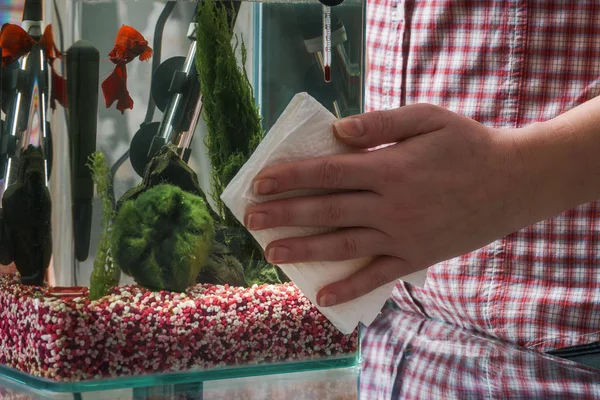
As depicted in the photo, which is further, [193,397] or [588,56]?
[588,56]

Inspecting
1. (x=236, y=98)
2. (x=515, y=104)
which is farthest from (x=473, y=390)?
(x=515, y=104)

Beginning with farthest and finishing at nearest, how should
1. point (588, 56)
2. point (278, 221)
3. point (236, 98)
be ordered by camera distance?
point (588, 56) < point (236, 98) < point (278, 221)

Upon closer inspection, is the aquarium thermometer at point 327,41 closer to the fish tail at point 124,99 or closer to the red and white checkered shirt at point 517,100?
the fish tail at point 124,99

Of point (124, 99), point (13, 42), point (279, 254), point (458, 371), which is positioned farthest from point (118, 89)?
point (458, 371)

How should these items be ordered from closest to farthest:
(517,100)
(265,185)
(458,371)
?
(265,185), (458,371), (517,100)

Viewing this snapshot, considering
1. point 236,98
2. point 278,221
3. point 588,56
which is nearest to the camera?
point 278,221

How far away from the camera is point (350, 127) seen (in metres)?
0.64

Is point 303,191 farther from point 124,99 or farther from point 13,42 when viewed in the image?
point 13,42

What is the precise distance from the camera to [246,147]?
0.72m

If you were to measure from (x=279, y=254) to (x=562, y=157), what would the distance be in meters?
0.31

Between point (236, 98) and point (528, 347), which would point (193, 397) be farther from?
point (528, 347)

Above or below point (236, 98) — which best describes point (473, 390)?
below

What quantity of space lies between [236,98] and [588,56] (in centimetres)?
52

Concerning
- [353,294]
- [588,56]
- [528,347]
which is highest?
[588,56]
